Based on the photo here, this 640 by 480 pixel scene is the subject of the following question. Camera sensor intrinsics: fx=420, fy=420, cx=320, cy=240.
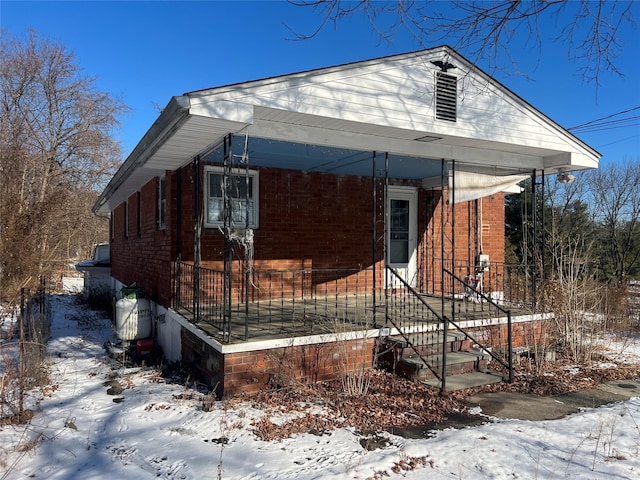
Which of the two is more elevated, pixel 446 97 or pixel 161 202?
pixel 446 97

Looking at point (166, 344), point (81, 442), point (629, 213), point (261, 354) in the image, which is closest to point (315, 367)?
point (261, 354)

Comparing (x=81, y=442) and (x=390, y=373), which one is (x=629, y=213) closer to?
(x=390, y=373)

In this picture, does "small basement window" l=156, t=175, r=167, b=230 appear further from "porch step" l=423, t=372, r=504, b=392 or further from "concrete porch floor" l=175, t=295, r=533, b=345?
"porch step" l=423, t=372, r=504, b=392

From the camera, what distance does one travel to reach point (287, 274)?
8.10 m

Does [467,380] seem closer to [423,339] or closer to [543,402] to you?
[423,339]

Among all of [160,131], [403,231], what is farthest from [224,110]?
[403,231]

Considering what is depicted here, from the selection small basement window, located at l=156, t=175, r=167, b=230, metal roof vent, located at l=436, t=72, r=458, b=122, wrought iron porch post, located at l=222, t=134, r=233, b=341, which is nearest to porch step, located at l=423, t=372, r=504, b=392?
wrought iron porch post, located at l=222, t=134, r=233, b=341

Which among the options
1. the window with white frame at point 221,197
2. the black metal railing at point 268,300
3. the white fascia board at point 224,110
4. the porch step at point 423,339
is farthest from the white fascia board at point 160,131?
the porch step at point 423,339

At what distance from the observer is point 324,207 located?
332 inches

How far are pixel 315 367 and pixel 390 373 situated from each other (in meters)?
1.08

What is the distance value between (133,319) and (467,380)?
545 centimetres

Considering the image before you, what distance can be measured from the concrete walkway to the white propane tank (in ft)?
17.8

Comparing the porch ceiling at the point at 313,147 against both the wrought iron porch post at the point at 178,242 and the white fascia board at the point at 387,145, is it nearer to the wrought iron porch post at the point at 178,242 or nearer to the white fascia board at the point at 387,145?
the white fascia board at the point at 387,145

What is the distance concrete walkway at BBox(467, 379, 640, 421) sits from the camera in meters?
4.61
